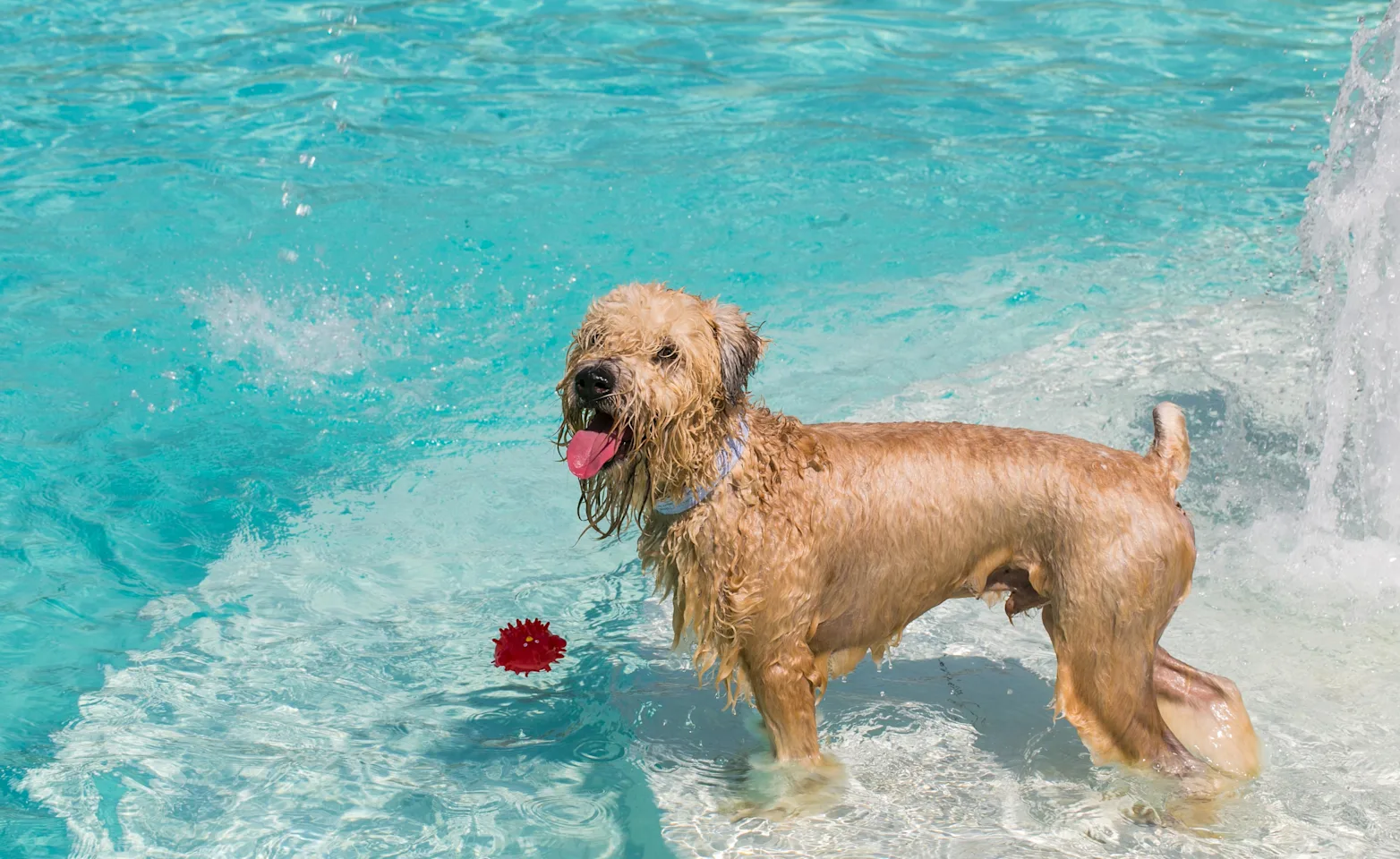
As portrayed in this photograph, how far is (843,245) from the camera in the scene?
11305 mm

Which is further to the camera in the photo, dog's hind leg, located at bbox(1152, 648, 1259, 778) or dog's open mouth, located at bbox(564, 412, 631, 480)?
dog's hind leg, located at bbox(1152, 648, 1259, 778)

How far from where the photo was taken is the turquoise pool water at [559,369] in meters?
5.30

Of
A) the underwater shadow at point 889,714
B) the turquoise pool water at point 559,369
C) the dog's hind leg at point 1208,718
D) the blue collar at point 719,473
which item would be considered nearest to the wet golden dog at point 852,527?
the blue collar at point 719,473

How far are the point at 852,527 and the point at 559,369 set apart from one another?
499 centimetres

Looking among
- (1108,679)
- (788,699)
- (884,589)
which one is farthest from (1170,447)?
(788,699)

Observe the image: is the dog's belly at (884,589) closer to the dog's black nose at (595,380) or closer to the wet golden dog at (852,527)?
the wet golden dog at (852,527)

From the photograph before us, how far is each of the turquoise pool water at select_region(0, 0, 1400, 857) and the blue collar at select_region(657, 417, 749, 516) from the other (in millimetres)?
1293

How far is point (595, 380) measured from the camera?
420cm

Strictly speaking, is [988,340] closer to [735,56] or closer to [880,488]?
[880,488]

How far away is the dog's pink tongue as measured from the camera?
4211 millimetres

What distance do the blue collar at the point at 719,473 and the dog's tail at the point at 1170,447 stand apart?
156 cm

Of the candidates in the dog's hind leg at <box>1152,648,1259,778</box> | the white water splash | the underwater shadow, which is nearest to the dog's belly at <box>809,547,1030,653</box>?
the underwater shadow

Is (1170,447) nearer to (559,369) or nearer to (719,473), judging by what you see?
(719,473)

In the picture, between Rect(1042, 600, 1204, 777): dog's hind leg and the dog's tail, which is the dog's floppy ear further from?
the dog's tail
